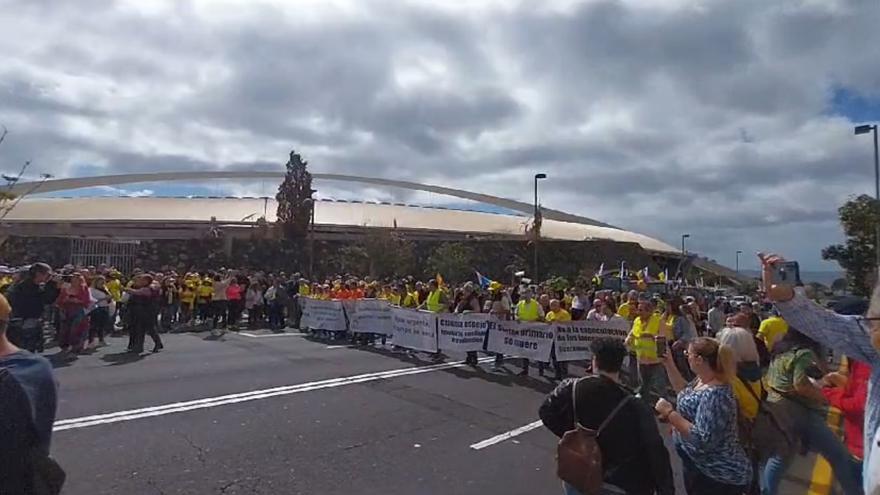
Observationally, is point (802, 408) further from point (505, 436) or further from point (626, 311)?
point (626, 311)

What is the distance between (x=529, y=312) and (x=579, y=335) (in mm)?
1094

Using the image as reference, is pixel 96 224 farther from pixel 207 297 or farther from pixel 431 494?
pixel 431 494

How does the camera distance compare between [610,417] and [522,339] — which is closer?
[610,417]

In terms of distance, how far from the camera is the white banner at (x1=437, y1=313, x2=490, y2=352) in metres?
14.1

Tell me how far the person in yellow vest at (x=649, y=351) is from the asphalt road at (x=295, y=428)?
1578 mm

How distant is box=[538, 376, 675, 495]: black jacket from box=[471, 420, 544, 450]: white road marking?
143 inches

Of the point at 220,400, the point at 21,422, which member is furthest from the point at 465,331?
the point at 21,422

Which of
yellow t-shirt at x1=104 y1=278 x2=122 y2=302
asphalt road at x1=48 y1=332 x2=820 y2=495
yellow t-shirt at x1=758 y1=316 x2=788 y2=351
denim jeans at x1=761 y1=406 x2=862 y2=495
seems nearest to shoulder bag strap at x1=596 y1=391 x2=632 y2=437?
denim jeans at x1=761 y1=406 x2=862 y2=495

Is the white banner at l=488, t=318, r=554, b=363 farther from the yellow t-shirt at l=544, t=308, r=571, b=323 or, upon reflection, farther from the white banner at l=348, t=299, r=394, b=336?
the white banner at l=348, t=299, r=394, b=336

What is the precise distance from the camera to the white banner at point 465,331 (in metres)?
14.1

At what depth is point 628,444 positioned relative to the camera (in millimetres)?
3684

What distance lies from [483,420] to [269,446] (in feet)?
9.40

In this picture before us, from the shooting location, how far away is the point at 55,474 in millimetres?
3080

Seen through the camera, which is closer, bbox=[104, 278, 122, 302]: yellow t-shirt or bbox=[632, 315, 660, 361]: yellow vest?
bbox=[632, 315, 660, 361]: yellow vest
